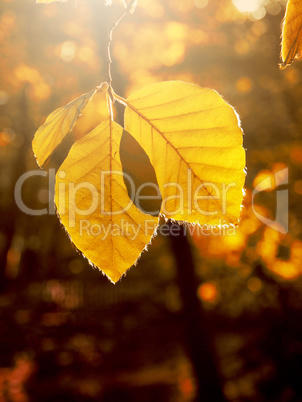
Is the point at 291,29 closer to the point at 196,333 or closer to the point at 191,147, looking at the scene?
the point at 191,147

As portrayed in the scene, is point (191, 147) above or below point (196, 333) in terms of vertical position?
above

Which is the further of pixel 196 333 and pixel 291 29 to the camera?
pixel 196 333

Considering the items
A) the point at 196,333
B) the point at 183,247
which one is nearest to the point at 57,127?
the point at 183,247

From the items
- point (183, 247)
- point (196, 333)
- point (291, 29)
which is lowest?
point (196, 333)

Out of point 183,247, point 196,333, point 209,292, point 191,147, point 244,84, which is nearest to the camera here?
point 191,147

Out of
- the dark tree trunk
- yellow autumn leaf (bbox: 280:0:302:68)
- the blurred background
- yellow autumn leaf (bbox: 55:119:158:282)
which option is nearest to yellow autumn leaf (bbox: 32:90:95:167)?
yellow autumn leaf (bbox: 55:119:158:282)

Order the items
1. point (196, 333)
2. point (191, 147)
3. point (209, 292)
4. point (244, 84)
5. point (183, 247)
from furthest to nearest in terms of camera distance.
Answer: point (209, 292), point (244, 84), point (183, 247), point (196, 333), point (191, 147)

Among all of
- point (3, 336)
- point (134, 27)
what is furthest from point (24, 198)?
point (134, 27)

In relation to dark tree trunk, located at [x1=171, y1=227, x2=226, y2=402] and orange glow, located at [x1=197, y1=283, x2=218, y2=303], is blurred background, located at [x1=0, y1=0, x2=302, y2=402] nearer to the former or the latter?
dark tree trunk, located at [x1=171, y1=227, x2=226, y2=402]
